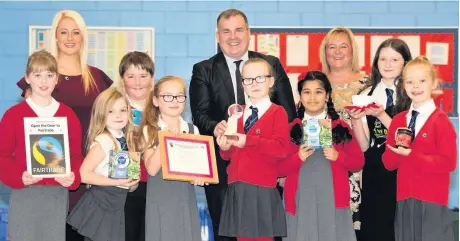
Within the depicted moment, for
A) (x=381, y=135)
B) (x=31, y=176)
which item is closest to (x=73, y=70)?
(x=31, y=176)

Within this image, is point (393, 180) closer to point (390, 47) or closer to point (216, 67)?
point (390, 47)

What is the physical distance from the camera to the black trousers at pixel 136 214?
18.4 ft

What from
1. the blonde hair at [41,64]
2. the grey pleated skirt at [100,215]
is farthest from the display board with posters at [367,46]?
the grey pleated skirt at [100,215]

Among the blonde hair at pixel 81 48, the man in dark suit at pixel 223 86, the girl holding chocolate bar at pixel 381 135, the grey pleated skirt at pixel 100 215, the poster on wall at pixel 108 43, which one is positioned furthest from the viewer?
the poster on wall at pixel 108 43

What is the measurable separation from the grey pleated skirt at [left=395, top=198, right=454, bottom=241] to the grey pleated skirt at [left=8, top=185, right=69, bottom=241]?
2.38 m

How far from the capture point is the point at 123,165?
5379mm

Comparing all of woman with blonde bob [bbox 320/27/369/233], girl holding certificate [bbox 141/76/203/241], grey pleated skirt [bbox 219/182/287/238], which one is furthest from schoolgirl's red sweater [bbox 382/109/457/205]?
girl holding certificate [bbox 141/76/203/241]

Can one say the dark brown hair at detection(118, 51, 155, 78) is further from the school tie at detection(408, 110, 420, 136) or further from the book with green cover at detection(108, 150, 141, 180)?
the school tie at detection(408, 110, 420, 136)

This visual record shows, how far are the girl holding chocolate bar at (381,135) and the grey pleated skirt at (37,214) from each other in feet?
7.23

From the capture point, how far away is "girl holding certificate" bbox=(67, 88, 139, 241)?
5453 mm

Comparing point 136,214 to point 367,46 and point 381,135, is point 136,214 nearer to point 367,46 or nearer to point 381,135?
point 381,135

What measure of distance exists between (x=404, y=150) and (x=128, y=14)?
13.1 feet

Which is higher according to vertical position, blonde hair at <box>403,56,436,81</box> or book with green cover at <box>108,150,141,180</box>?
blonde hair at <box>403,56,436,81</box>

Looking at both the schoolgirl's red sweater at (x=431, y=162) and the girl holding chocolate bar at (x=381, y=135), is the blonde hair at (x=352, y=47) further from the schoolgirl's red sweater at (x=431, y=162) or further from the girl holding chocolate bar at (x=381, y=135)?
the schoolgirl's red sweater at (x=431, y=162)
